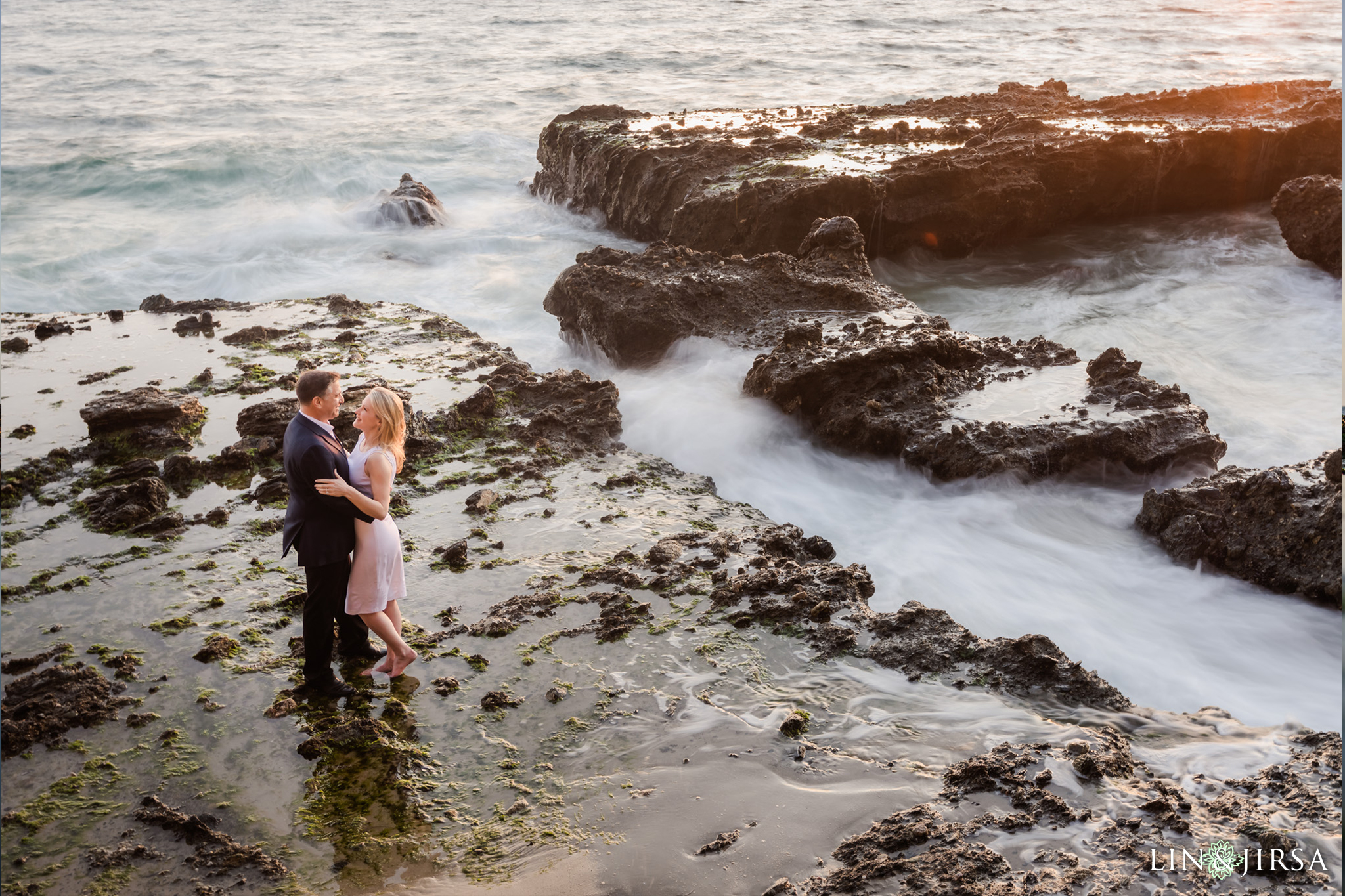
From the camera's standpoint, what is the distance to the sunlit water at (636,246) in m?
6.69

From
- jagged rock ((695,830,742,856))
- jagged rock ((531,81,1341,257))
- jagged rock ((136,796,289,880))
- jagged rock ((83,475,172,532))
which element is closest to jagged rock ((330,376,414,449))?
jagged rock ((83,475,172,532))

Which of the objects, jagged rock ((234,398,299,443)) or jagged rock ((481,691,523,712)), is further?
jagged rock ((234,398,299,443))

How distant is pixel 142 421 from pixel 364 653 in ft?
13.0

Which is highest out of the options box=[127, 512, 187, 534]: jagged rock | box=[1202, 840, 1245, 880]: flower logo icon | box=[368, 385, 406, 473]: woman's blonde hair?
box=[368, 385, 406, 473]: woman's blonde hair

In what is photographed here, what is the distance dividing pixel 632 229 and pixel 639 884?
13.1 meters

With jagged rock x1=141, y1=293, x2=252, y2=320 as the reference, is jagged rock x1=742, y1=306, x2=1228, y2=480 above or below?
below

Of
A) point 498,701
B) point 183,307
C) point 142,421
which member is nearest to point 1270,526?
point 498,701

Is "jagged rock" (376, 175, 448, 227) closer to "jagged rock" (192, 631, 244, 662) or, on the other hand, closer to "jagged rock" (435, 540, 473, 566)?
"jagged rock" (435, 540, 473, 566)

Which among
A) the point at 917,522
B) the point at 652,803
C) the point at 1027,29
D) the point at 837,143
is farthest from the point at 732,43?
the point at 652,803

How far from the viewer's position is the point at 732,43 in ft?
117

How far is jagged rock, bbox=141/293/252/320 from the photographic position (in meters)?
11.1

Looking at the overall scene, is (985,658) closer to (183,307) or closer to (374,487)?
(374,487)

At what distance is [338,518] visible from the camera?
4941 mm

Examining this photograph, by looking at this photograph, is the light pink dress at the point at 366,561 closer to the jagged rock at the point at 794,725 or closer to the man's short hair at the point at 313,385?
the man's short hair at the point at 313,385
